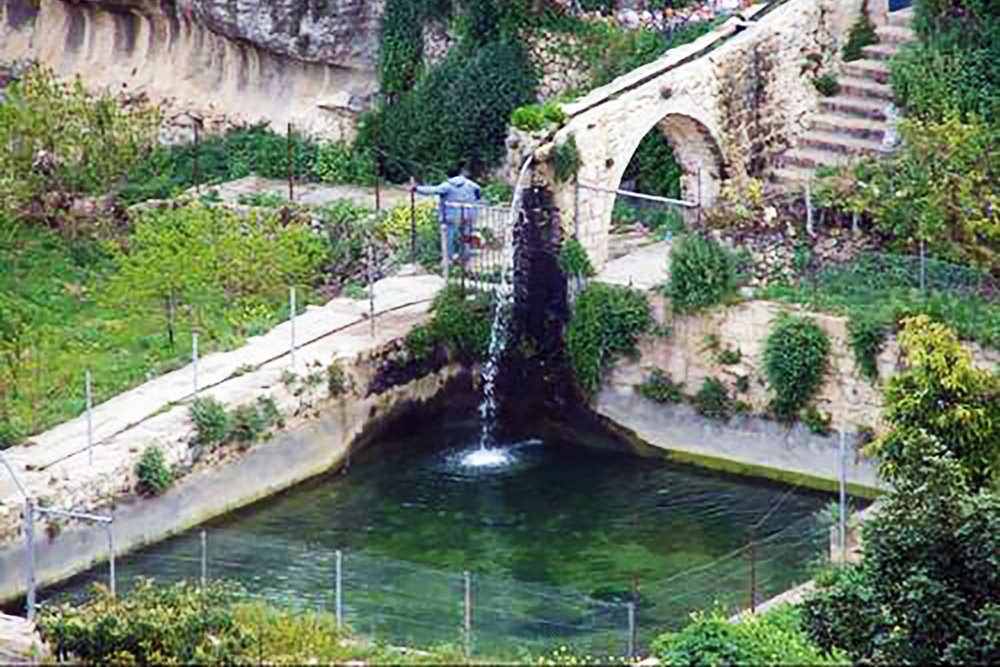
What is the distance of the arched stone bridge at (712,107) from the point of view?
47.7 meters

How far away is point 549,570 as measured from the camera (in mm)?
43094

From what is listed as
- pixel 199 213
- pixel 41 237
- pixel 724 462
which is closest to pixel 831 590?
pixel 724 462

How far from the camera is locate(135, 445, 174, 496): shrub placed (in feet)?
142

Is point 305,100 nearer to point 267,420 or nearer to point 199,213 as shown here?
point 199,213

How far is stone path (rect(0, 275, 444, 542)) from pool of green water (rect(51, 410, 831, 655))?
1.12 metres

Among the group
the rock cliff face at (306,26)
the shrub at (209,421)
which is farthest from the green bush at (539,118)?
the rock cliff face at (306,26)

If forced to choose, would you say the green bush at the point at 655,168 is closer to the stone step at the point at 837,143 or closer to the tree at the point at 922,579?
the stone step at the point at 837,143

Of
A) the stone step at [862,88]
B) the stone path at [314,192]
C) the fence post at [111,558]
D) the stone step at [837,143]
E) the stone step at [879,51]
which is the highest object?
the stone step at [879,51]

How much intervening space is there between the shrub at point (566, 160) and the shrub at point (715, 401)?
3267 millimetres

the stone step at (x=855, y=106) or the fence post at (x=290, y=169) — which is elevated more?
the stone step at (x=855, y=106)

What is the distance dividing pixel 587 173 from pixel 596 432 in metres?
3.45

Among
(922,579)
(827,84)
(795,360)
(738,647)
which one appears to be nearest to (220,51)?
(827,84)

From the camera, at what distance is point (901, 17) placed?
167 ft

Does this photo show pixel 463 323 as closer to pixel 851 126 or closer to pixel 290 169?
pixel 851 126
